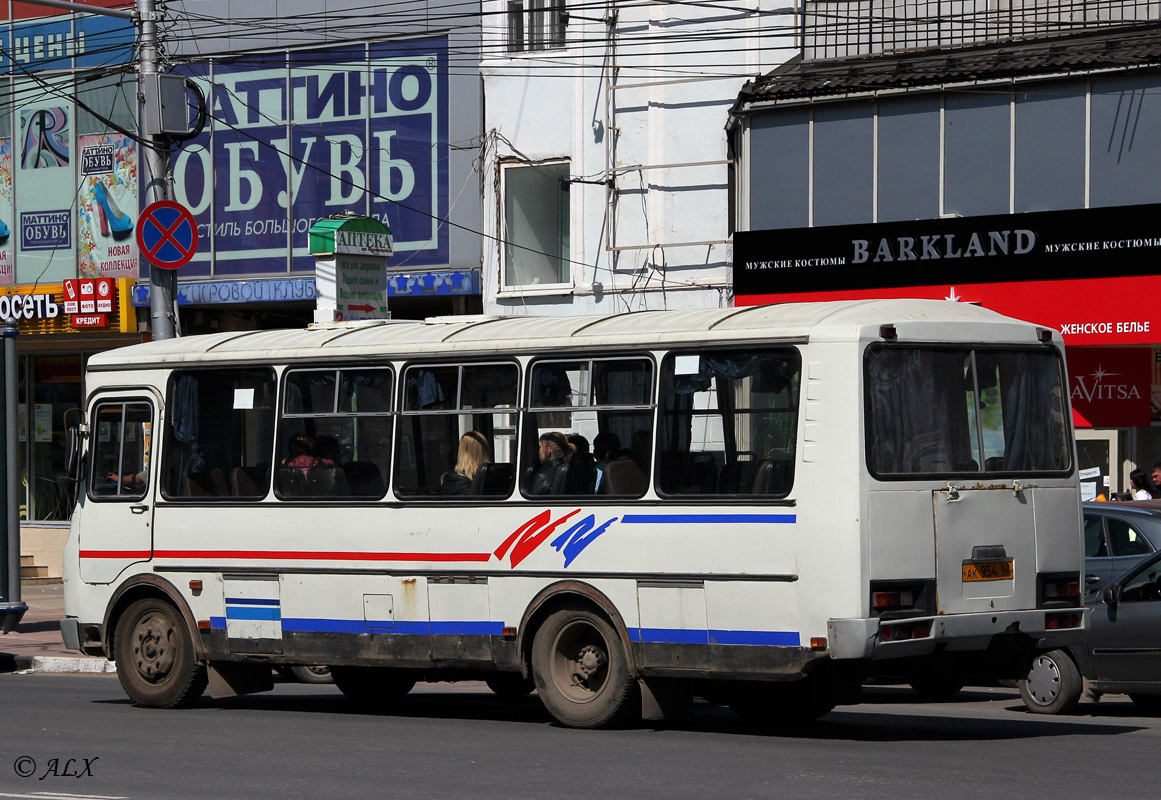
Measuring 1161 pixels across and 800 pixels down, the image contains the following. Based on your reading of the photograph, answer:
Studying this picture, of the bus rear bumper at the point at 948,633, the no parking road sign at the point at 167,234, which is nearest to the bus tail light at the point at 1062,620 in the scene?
the bus rear bumper at the point at 948,633

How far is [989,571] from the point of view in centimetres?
1052

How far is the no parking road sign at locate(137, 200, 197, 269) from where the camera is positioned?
56.5ft

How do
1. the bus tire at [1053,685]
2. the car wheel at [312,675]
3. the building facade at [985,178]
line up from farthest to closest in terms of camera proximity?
the building facade at [985,178] < the car wheel at [312,675] < the bus tire at [1053,685]

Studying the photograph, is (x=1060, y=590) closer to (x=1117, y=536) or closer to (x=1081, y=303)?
(x=1117, y=536)

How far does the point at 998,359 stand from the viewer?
10953 millimetres

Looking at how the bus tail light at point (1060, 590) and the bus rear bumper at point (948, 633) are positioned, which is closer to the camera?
the bus rear bumper at point (948, 633)

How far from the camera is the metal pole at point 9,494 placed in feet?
64.0

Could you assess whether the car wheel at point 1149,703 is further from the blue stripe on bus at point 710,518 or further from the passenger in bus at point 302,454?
the passenger in bus at point 302,454

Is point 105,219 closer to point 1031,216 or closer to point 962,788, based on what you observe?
point 1031,216

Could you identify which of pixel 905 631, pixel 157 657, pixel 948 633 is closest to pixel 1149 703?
pixel 948 633

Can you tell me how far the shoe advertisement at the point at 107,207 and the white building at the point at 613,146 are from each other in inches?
240

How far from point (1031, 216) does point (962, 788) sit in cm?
1391

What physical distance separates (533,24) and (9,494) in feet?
34.2

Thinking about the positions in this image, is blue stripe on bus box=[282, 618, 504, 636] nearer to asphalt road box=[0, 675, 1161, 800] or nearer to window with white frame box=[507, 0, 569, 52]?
asphalt road box=[0, 675, 1161, 800]
